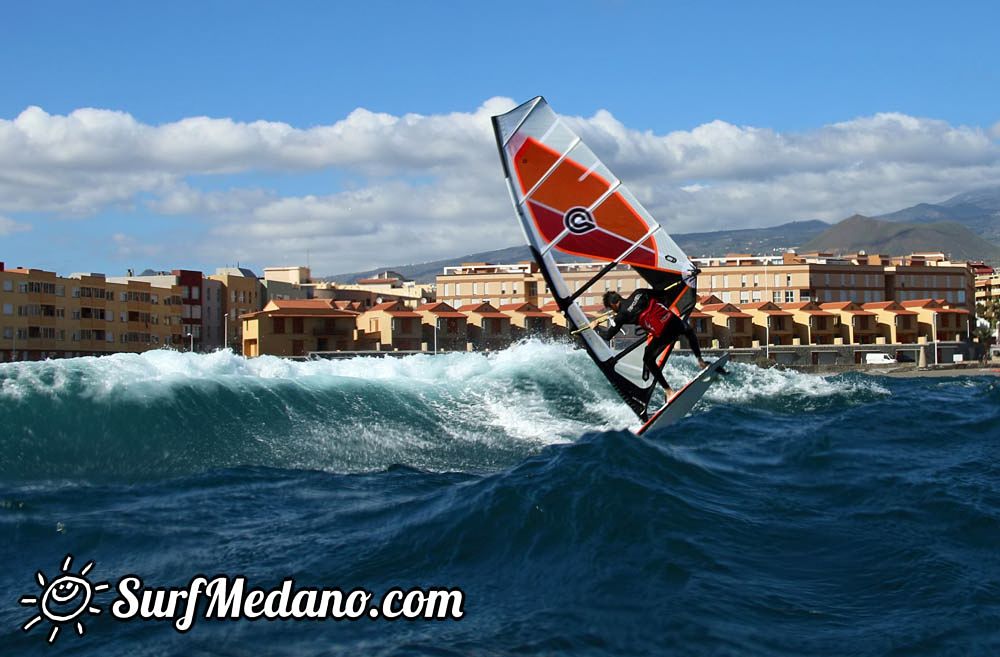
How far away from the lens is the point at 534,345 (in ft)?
78.7

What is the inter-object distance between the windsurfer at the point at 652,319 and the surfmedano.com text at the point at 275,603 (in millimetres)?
8172

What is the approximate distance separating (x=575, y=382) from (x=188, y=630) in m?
15.5

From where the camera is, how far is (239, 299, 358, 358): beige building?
243ft

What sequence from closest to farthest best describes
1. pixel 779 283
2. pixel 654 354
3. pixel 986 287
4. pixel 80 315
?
pixel 654 354 < pixel 80 315 < pixel 779 283 < pixel 986 287

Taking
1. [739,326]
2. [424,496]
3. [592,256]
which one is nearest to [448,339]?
[739,326]

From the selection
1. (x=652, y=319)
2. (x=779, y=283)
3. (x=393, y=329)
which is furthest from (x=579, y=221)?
(x=779, y=283)

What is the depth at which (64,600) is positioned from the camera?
5.92 meters

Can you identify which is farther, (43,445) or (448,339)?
(448,339)

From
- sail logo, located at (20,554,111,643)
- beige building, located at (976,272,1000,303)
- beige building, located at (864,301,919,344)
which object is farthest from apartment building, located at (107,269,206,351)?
beige building, located at (976,272,1000,303)

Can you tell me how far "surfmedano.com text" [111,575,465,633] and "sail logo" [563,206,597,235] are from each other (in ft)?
30.1

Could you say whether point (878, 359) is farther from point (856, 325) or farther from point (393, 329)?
point (393, 329)

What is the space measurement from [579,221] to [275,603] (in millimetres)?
9630

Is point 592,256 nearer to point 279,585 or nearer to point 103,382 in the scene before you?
point 103,382

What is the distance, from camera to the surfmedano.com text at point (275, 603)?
5.61 metres
